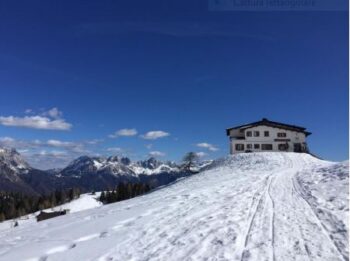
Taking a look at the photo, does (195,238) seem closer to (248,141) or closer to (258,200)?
(258,200)

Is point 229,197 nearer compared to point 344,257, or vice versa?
point 344,257

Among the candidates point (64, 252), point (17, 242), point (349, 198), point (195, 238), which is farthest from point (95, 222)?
point (349, 198)

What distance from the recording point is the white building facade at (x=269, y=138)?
7100 cm

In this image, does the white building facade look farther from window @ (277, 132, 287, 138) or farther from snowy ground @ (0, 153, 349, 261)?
snowy ground @ (0, 153, 349, 261)

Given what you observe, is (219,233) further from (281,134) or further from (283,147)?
(281,134)

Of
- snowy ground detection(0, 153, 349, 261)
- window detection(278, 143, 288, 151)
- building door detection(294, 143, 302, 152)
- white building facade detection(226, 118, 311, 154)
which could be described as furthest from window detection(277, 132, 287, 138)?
snowy ground detection(0, 153, 349, 261)

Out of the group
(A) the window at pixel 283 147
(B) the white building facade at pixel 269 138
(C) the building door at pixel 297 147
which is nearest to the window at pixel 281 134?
(B) the white building facade at pixel 269 138

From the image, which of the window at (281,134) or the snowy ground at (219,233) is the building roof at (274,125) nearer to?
the window at (281,134)

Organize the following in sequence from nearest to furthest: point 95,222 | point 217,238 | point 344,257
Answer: point 344,257, point 217,238, point 95,222

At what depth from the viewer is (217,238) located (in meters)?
11.1

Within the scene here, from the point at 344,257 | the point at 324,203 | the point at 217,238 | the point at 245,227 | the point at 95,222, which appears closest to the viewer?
the point at 344,257

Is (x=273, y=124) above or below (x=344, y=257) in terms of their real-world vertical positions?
above

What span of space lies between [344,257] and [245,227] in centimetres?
377

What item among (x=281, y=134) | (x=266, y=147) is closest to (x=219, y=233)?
(x=266, y=147)
